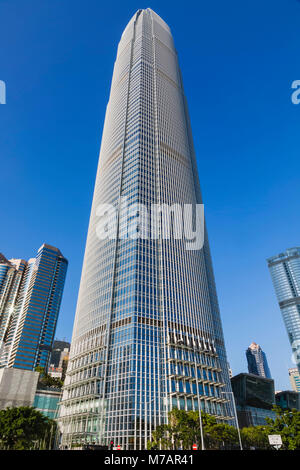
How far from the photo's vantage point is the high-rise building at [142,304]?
267ft

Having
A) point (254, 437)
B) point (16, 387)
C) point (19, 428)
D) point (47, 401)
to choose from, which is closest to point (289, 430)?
point (254, 437)

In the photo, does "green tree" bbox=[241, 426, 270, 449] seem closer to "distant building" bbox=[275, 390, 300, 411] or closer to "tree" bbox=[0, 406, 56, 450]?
"tree" bbox=[0, 406, 56, 450]

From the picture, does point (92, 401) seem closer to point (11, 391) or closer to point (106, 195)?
point (11, 391)

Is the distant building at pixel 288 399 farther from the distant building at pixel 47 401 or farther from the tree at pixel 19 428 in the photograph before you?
the tree at pixel 19 428

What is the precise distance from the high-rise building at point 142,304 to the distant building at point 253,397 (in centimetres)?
4488

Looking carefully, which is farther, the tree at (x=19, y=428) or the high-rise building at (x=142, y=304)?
the high-rise building at (x=142, y=304)

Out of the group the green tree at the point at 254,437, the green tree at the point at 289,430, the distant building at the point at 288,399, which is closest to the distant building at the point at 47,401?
the green tree at the point at 254,437

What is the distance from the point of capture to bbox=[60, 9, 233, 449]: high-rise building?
8150cm

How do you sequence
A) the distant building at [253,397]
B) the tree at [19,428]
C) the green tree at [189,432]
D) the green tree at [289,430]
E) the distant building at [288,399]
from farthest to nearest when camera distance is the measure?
1. the distant building at [288,399]
2. the distant building at [253,397]
3. the tree at [19,428]
4. the green tree at [189,432]
5. the green tree at [289,430]

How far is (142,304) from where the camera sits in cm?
9350

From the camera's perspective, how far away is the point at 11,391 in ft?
340

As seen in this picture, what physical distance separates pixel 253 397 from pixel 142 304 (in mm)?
84864

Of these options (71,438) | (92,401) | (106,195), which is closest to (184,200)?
(106,195)

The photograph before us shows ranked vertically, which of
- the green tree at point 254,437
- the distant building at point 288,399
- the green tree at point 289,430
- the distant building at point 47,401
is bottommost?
the green tree at point 289,430
